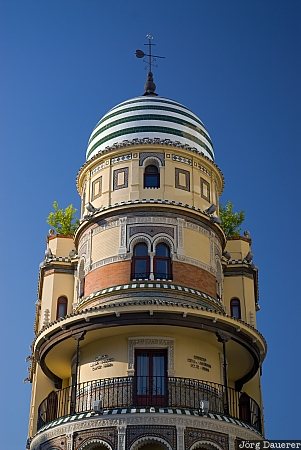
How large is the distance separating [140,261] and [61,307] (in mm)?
6054

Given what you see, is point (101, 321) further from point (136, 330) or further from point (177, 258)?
point (177, 258)

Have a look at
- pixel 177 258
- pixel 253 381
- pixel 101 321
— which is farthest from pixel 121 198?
pixel 253 381

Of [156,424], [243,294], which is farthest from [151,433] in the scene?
[243,294]

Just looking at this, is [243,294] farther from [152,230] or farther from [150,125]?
[150,125]

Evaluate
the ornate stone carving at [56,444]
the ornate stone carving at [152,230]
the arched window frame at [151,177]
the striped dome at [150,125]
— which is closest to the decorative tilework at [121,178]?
the arched window frame at [151,177]

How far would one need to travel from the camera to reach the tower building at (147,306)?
29.9m

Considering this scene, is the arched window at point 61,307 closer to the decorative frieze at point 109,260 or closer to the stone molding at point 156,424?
the decorative frieze at point 109,260

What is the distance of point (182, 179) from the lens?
37.1 m

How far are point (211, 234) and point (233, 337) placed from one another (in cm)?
595

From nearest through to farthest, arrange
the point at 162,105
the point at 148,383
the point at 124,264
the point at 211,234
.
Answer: the point at 148,383 → the point at 124,264 → the point at 211,234 → the point at 162,105

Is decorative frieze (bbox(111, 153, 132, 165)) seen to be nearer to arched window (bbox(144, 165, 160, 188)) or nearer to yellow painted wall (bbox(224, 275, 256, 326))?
arched window (bbox(144, 165, 160, 188))

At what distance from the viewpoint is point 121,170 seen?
122 feet

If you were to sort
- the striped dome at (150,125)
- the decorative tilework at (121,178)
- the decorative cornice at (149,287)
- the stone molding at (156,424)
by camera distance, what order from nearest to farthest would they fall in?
the stone molding at (156,424), the decorative cornice at (149,287), the decorative tilework at (121,178), the striped dome at (150,125)

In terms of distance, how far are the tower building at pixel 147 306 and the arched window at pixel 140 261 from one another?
0.06 m
